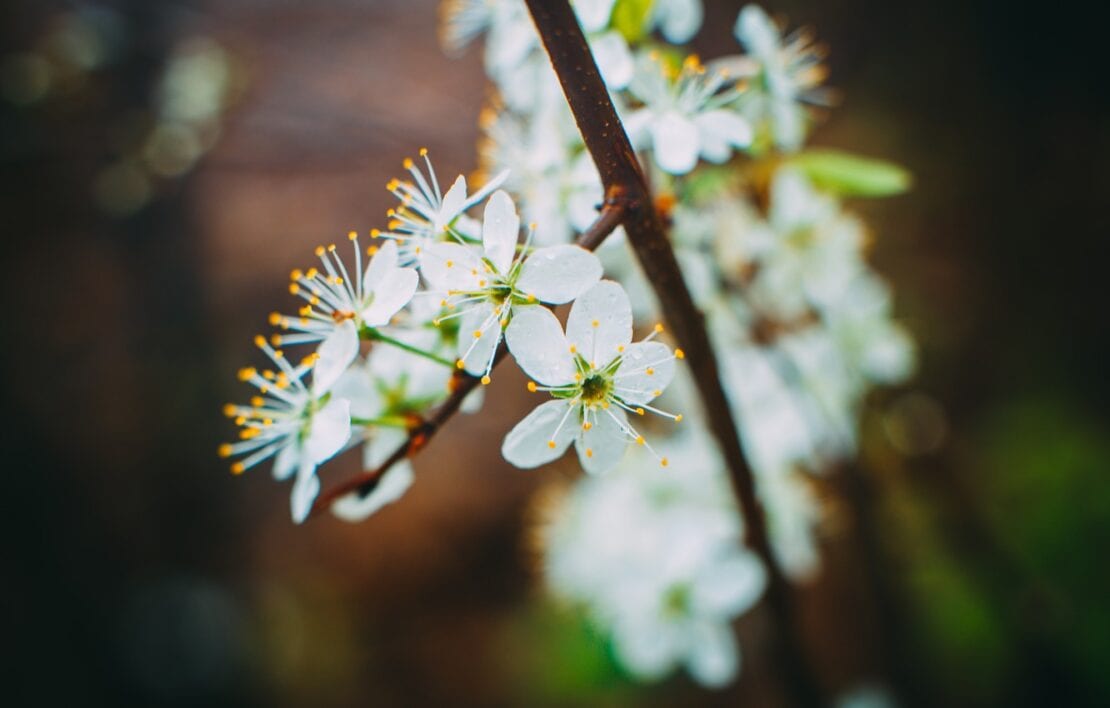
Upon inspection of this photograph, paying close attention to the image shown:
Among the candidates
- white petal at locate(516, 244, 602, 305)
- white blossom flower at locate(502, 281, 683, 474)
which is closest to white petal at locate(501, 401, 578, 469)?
white blossom flower at locate(502, 281, 683, 474)

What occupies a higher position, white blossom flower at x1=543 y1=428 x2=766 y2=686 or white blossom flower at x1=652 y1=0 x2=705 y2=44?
white blossom flower at x1=652 y1=0 x2=705 y2=44

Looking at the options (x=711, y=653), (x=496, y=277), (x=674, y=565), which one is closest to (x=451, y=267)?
(x=496, y=277)

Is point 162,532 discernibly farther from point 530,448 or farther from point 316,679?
point 530,448

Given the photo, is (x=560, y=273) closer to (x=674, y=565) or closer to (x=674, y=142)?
(x=674, y=142)

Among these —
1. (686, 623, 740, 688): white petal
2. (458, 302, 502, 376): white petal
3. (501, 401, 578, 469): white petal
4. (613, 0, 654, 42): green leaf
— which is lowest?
(686, 623, 740, 688): white petal

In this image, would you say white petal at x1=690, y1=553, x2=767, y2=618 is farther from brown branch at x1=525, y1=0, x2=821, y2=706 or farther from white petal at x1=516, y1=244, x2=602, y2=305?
white petal at x1=516, y1=244, x2=602, y2=305

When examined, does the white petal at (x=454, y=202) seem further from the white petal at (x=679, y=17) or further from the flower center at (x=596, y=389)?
the white petal at (x=679, y=17)

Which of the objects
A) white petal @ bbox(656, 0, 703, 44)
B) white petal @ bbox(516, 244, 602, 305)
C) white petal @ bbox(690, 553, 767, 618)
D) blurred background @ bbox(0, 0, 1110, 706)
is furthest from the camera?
blurred background @ bbox(0, 0, 1110, 706)
